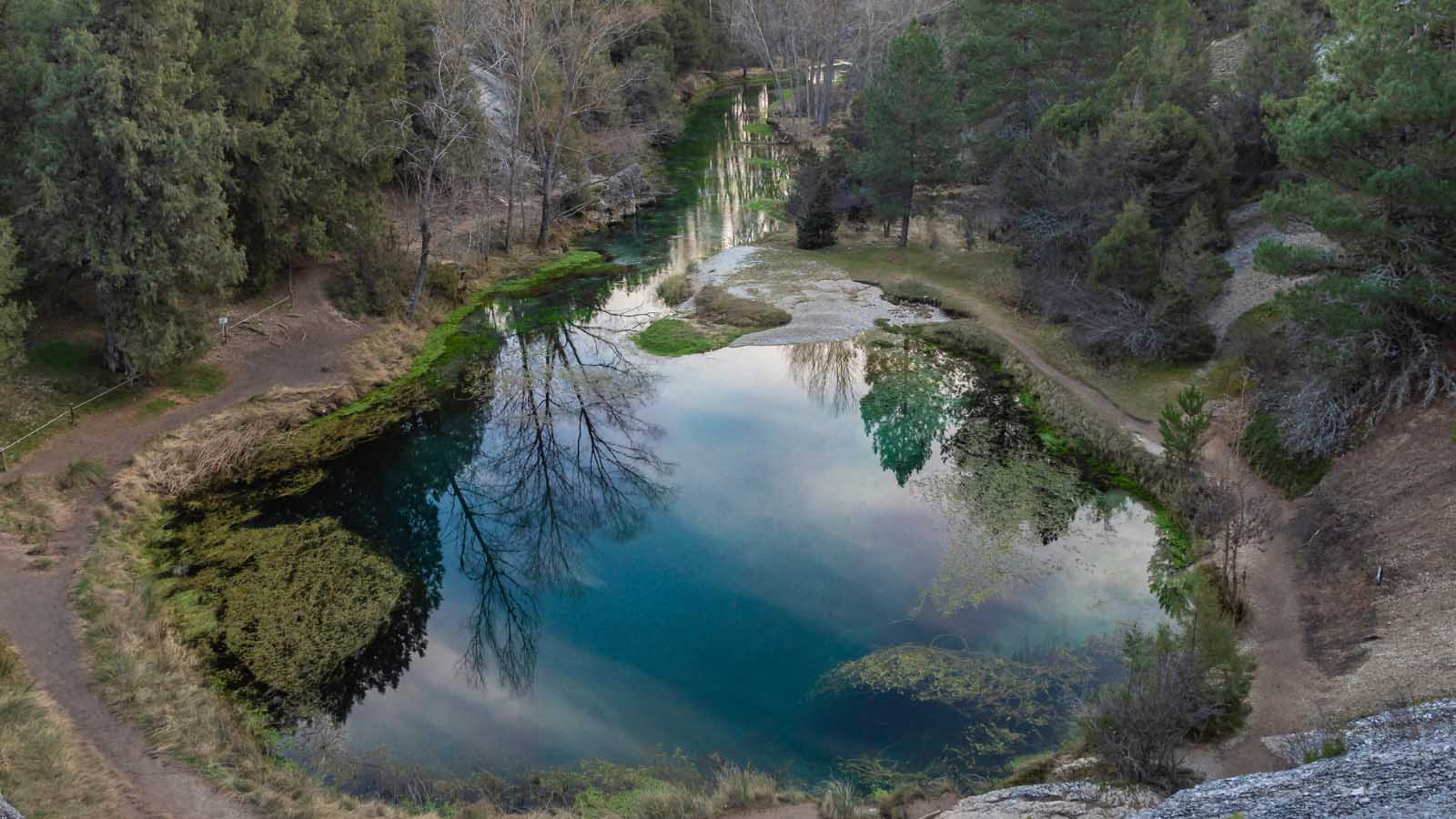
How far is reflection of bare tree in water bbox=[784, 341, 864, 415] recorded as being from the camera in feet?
98.9

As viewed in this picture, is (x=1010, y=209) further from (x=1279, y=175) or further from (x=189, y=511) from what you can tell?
(x=189, y=511)

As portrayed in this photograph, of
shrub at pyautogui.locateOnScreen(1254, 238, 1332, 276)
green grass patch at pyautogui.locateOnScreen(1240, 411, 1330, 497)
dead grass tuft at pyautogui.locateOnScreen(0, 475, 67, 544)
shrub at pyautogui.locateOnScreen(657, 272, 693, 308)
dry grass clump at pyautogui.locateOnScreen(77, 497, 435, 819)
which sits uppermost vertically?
shrub at pyautogui.locateOnScreen(1254, 238, 1332, 276)

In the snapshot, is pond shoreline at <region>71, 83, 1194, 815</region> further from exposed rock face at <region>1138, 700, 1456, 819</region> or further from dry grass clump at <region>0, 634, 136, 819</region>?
exposed rock face at <region>1138, 700, 1456, 819</region>

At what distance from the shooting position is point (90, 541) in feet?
67.4

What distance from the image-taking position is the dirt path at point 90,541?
1435 cm

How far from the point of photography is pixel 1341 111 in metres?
19.3

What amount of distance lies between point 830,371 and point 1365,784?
2218cm

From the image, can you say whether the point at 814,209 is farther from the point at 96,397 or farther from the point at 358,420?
the point at 96,397

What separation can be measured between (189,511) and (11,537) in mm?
3661

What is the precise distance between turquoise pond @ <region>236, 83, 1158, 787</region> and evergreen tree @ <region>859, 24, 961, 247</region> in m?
10.7

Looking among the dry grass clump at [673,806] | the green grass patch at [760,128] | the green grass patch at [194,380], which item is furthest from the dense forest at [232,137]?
the green grass patch at [760,128]

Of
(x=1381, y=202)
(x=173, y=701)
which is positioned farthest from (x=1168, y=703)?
(x=173, y=701)

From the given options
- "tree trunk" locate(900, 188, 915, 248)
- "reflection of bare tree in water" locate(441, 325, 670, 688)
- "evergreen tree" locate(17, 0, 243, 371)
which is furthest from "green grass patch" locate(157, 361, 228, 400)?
"tree trunk" locate(900, 188, 915, 248)

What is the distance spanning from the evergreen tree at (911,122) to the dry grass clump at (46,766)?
3345cm
